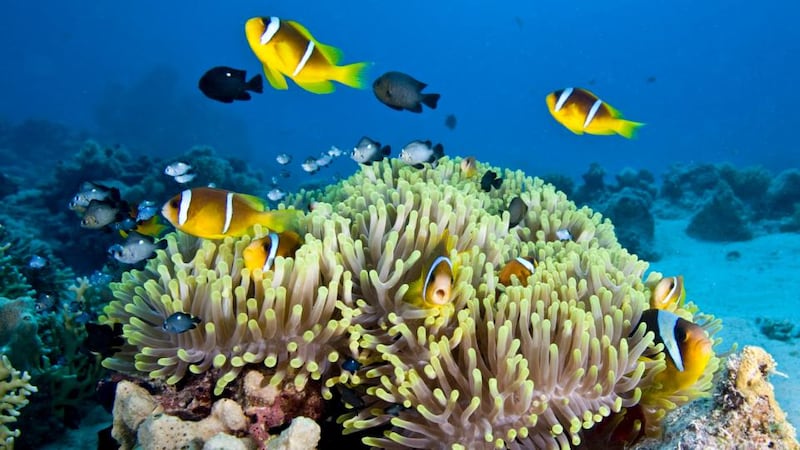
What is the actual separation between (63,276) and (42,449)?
4.20 m

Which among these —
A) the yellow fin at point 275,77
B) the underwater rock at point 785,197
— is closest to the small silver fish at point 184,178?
the yellow fin at point 275,77

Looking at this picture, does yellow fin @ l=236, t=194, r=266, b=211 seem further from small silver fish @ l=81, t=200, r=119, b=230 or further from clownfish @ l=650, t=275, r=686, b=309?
small silver fish @ l=81, t=200, r=119, b=230

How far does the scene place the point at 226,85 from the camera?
416 cm

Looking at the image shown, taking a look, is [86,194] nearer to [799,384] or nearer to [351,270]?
[351,270]

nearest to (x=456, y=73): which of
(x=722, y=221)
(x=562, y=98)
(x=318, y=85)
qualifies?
(x=722, y=221)

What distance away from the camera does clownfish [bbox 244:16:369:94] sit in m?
3.06

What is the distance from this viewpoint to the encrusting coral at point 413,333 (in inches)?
87.3

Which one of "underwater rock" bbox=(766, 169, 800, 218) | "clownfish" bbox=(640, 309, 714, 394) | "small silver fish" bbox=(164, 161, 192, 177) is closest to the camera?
"clownfish" bbox=(640, 309, 714, 394)

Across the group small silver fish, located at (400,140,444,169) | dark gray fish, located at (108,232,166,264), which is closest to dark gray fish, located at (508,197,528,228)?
small silver fish, located at (400,140,444,169)

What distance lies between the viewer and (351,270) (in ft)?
8.90

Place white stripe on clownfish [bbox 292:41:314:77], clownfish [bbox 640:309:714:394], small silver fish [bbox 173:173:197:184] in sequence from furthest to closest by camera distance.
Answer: small silver fish [bbox 173:173:197:184]
white stripe on clownfish [bbox 292:41:314:77]
clownfish [bbox 640:309:714:394]

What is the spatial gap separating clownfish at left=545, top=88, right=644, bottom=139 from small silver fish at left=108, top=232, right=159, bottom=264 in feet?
11.8

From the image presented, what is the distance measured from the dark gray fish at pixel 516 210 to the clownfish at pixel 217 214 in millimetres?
1600

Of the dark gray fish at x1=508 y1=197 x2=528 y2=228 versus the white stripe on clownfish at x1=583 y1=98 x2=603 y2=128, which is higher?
the white stripe on clownfish at x1=583 y1=98 x2=603 y2=128
